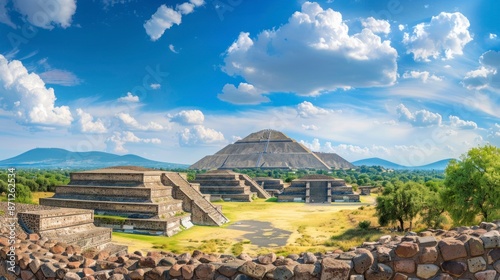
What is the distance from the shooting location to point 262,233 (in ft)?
108

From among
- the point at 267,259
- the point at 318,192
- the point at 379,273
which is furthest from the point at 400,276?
the point at 318,192

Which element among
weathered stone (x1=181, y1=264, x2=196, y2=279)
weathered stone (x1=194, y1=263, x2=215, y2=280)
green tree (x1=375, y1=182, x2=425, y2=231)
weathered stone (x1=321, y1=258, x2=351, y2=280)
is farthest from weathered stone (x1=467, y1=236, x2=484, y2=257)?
green tree (x1=375, y1=182, x2=425, y2=231)

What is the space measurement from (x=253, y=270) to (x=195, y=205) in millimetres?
32685

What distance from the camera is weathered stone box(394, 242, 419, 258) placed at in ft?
19.7

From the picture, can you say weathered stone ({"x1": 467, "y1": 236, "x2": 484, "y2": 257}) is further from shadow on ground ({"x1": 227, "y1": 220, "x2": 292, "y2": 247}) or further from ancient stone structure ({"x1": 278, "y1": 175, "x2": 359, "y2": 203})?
ancient stone structure ({"x1": 278, "y1": 175, "x2": 359, "y2": 203})

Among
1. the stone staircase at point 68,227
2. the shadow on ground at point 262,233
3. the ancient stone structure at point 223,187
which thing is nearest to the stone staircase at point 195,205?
the shadow on ground at point 262,233

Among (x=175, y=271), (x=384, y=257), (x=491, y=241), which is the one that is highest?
(x=491, y=241)

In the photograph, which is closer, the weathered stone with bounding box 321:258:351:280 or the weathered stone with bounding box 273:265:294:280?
the weathered stone with bounding box 321:258:351:280

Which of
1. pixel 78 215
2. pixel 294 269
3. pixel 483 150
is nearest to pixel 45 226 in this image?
pixel 78 215

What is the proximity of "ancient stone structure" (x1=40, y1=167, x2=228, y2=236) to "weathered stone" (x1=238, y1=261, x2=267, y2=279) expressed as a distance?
1023 inches

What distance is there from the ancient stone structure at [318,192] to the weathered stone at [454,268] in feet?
207

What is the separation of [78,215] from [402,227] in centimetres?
2748

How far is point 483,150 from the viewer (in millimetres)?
24734

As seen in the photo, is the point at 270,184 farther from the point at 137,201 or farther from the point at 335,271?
the point at 335,271
